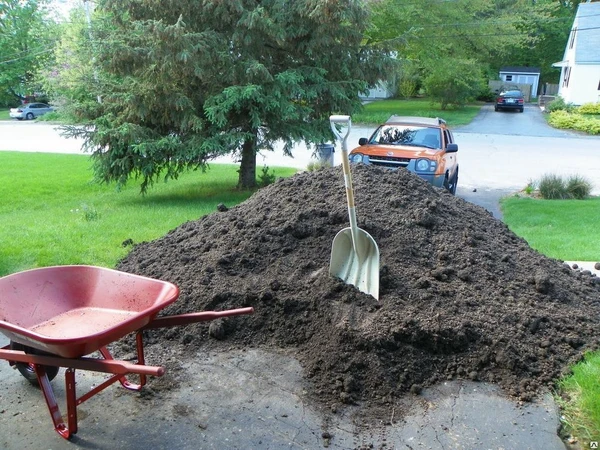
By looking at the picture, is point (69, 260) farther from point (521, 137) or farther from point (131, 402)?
point (521, 137)

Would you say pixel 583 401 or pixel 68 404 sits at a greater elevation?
pixel 68 404

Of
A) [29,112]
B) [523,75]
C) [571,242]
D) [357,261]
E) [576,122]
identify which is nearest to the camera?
[357,261]

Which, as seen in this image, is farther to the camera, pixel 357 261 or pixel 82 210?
pixel 82 210

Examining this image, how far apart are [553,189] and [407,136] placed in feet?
11.2

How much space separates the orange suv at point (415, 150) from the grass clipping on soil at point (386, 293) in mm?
3861

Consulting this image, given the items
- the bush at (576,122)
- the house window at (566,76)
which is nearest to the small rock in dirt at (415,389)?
the bush at (576,122)

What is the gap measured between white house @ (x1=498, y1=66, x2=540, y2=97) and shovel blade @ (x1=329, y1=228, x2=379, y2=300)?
5653 cm

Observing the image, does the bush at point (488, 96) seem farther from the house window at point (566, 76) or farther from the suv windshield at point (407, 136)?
the suv windshield at point (407, 136)

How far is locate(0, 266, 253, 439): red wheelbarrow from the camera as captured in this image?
328 cm

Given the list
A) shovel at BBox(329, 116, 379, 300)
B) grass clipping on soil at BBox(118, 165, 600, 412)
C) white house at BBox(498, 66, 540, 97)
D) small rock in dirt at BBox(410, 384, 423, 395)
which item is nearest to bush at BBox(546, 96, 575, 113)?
white house at BBox(498, 66, 540, 97)

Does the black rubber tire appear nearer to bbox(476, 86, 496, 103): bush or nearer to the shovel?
the shovel

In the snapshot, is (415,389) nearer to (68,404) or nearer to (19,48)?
(68,404)

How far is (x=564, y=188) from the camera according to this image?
463 inches

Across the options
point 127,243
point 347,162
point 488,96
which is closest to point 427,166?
point 127,243
